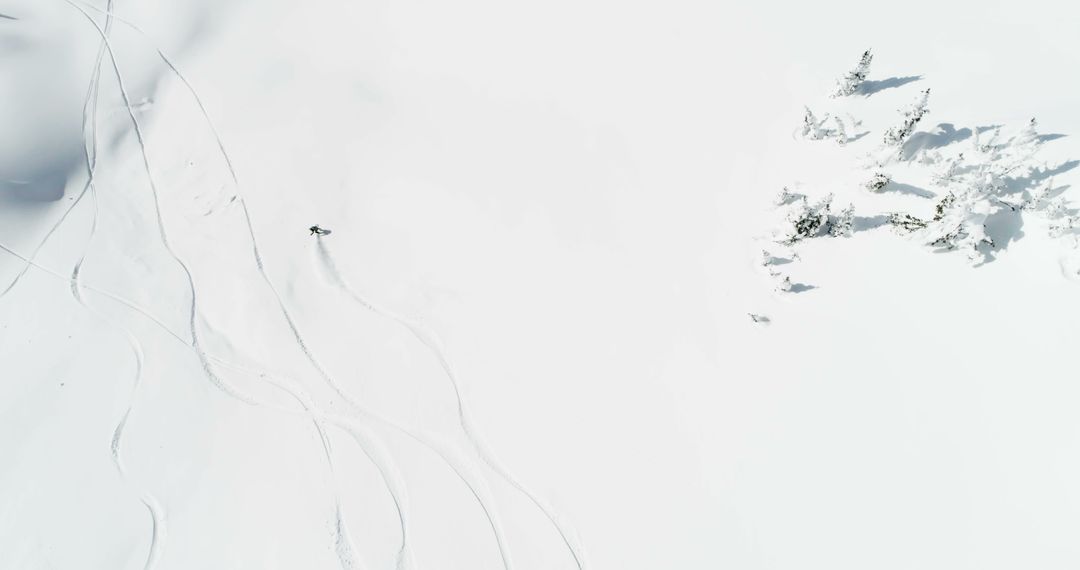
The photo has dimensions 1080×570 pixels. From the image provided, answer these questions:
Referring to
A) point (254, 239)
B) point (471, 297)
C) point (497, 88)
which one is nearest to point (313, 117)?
point (254, 239)

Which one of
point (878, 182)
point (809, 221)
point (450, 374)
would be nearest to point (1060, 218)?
point (878, 182)

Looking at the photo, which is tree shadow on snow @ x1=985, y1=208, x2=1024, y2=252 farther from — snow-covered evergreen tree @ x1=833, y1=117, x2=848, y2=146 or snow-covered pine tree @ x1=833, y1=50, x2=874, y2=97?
snow-covered pine tree @ x1=833, y1=50, x2=874, y2=97

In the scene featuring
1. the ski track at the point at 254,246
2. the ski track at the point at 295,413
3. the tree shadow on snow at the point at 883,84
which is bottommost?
the ski track at the point at 295,413

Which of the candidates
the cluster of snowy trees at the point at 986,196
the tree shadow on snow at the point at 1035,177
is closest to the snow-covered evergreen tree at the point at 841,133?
the cluster of snowy trees at the point at 986,196

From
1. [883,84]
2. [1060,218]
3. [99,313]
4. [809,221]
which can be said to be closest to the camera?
[1060,218]

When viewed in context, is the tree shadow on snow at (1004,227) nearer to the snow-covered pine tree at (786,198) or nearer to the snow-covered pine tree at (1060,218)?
the snow-covered pine tree at (1060,218)

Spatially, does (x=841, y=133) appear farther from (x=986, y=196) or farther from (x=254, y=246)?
(x=254, y=246)
